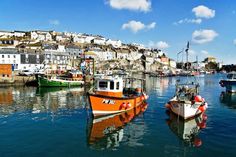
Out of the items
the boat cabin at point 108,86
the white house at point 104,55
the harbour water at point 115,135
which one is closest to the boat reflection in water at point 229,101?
the harbour water at point 115,135

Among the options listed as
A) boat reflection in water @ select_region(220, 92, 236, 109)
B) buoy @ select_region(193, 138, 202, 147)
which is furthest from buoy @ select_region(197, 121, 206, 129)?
boat reflection in water @ select_region(220, 92, 236, 109)

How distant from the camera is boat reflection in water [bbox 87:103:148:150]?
21.3m

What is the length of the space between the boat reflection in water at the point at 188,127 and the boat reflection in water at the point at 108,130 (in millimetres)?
4586

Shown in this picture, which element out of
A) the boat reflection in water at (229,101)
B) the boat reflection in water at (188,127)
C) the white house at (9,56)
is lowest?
the boat reflection in water at (188,127)

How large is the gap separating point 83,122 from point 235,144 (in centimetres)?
1445

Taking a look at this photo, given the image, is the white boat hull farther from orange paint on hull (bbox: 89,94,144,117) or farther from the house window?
the house window

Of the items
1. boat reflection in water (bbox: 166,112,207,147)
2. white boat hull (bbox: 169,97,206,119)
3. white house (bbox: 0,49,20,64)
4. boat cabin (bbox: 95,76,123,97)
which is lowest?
boat reflection in water (bbox: 166,112,207,147)

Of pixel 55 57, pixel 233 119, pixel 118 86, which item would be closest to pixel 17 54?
pixel 55 57

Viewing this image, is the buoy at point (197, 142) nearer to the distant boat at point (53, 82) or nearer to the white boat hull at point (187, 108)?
the white boat hull at point (187, 108)

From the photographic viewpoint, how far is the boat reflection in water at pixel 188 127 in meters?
22.2

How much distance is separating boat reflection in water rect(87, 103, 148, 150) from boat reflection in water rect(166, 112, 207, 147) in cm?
459

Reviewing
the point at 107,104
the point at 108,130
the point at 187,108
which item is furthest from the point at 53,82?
the point at 187,108

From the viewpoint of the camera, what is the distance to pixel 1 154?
61.2 ft

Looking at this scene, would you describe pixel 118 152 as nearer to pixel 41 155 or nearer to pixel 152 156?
pixel 152 156
